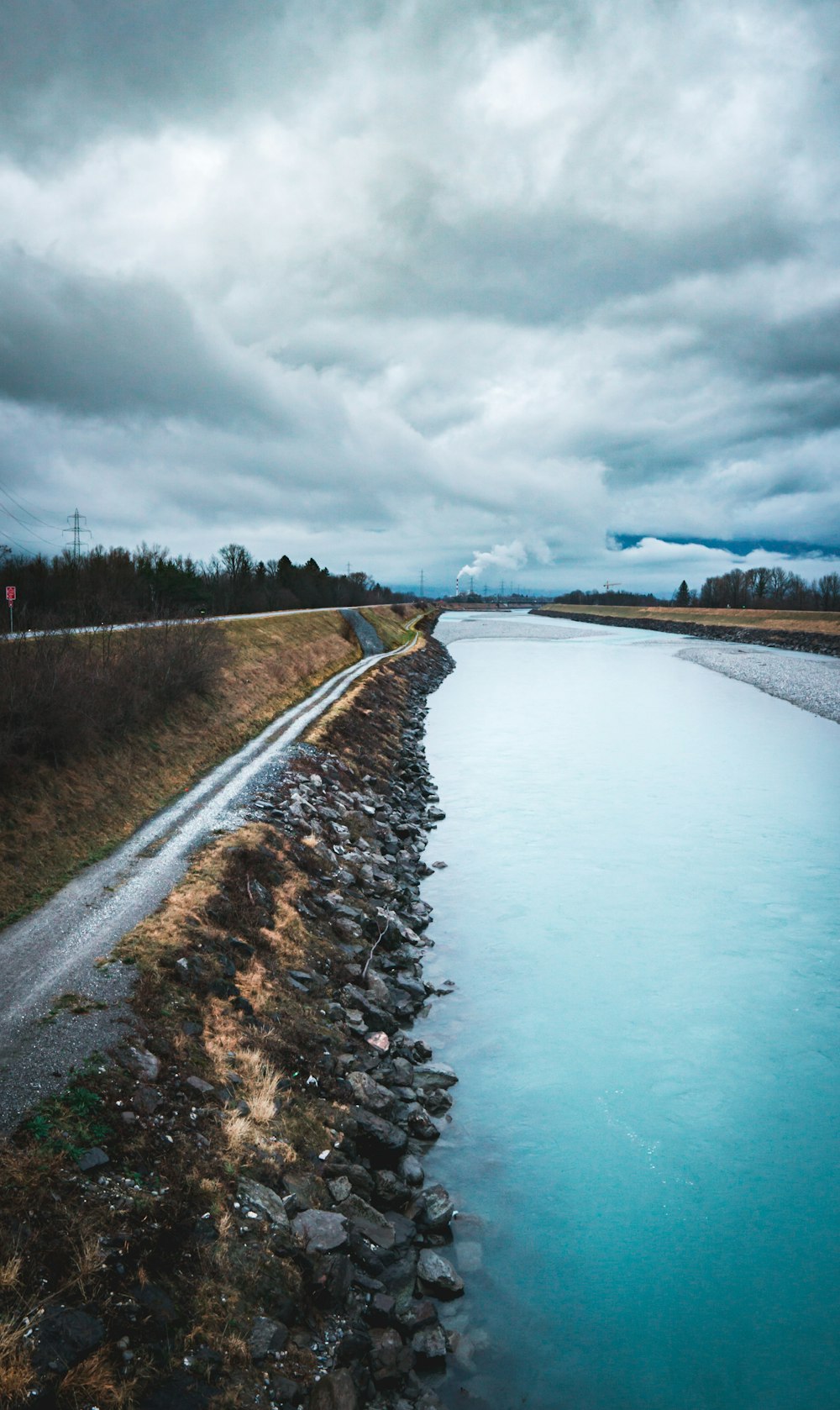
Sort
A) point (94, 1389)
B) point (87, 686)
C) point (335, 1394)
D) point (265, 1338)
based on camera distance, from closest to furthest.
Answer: point (94, 1389) → point (335, 1394) → point (265, 1338) → point (87, 686)

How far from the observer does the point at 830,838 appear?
18.4m

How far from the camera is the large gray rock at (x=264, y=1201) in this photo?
20.9 ft

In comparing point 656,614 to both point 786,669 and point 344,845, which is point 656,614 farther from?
point 344,845

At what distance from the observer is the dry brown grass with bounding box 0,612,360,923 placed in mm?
11664

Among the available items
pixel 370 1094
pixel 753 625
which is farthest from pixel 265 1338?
pixel 753 625

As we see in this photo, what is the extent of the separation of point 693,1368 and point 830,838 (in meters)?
15.1

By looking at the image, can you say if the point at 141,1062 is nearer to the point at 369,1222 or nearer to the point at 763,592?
the point at 369,1222

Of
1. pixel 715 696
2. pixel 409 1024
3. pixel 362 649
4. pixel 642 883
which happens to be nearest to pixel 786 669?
pixel 715 696

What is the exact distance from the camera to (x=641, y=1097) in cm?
930

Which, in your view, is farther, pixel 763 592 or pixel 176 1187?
pixel 763 592

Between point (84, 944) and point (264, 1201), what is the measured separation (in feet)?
14.5

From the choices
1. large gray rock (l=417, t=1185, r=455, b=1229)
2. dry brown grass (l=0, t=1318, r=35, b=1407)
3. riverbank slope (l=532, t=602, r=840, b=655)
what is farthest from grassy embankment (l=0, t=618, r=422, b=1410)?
riverbank slope (l=532, t=602, r=840, b=655)

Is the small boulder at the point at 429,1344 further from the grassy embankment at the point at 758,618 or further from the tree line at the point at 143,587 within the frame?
the grassy embankment at the point at 758,618

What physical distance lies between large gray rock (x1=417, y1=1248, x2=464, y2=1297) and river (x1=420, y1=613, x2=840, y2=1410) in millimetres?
197
